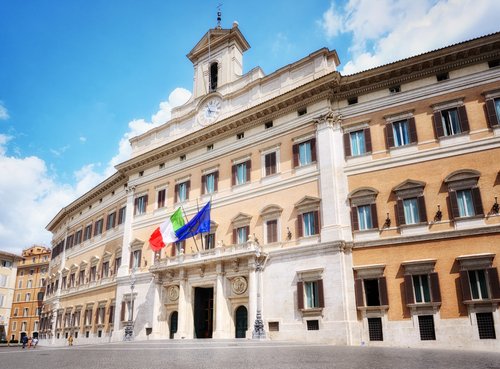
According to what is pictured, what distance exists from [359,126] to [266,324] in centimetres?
1163

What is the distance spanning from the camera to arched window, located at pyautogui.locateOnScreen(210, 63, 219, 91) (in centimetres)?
3162

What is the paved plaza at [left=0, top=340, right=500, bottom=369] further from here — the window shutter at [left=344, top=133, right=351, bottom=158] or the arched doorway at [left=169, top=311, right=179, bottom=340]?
the arched doorway at [left=169, top=311, right=179, bottom=340]

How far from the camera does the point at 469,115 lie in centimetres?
2019

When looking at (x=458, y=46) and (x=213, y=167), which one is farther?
(x=213, y=167)

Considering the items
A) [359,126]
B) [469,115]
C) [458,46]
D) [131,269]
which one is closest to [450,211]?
[469,115]

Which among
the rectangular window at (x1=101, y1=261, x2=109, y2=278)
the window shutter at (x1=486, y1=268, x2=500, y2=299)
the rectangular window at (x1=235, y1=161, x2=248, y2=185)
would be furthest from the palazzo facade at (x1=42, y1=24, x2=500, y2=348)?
the rectangular window at (x1=101, y1=261, x2=109, y2=278)

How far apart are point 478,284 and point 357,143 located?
29.6 feet

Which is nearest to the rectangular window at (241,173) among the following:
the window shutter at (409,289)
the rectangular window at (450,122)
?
the window shutter at (409,289)

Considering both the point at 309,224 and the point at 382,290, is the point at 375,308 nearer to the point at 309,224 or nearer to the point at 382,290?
the point at 382,290

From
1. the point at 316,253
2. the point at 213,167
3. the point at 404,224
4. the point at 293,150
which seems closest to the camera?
the point at 404,224

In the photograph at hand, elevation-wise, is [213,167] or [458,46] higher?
[458,46]

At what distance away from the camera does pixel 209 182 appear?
1115 inches

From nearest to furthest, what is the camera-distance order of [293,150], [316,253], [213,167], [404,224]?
[404,224] → [316,253] → [293,150] → [213,167]

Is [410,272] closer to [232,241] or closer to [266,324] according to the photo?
[266,324]
